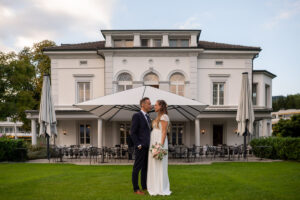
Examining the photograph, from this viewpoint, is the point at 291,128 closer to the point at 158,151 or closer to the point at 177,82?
the point at 177,82

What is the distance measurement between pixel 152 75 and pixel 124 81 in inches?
86.1

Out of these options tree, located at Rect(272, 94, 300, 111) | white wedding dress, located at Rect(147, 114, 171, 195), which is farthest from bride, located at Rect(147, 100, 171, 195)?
tree, located at Rect(272, 94, 300, 111)

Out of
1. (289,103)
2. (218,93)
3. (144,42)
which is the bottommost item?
(218,93)

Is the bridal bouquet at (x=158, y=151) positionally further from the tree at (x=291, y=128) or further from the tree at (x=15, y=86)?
the tree at (x=291, y=128)

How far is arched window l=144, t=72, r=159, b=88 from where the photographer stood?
59.7 feet

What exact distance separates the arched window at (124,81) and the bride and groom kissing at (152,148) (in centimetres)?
1276

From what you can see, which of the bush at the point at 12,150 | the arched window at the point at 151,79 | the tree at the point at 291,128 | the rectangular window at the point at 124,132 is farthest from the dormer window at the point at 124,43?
the tree at the point at 291,128

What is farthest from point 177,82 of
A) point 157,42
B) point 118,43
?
point 118,43

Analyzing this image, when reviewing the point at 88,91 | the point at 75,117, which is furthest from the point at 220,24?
the point at 75,117

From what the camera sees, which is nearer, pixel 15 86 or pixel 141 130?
pixel 141 130

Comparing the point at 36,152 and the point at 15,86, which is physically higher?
the point at 15,86

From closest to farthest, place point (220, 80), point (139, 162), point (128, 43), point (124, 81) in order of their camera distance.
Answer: point (139, 162), point (124, 81), point (220, 80), point (128, 43)

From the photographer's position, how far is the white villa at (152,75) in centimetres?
1798

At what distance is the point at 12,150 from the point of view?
12734 mm
